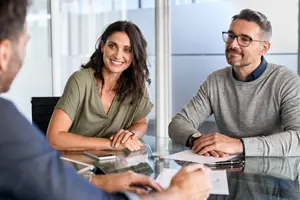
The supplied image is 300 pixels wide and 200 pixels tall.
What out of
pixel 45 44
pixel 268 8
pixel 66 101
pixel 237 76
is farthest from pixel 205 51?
pixel 66 101

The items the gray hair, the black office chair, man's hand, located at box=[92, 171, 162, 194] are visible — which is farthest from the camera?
the black office chair

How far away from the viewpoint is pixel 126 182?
51.3 inches

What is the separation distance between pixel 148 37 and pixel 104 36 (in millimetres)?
2302

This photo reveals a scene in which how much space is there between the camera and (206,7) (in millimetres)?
4277

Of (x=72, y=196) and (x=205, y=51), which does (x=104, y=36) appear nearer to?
(x=72, y=196)

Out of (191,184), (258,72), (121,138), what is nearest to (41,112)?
(121,138)

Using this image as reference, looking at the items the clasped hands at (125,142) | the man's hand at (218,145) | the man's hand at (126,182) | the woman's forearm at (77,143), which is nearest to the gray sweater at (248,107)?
the man's hand at (218,145)

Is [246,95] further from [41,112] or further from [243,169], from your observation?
[41,112]

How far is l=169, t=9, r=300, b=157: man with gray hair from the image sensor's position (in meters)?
2.11

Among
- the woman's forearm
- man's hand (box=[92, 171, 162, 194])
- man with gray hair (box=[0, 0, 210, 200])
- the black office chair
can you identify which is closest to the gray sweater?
the woman's forearm

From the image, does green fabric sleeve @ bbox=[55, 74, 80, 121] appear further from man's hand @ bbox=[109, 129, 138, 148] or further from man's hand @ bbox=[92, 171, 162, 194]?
man's hand @ bbox=[92, 171, 162, 194]

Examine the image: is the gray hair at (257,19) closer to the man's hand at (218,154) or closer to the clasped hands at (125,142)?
the man's hand at (218,154)

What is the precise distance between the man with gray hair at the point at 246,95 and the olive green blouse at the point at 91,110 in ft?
1.08

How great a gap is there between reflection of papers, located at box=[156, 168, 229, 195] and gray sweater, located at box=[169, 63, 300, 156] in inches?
19.1
